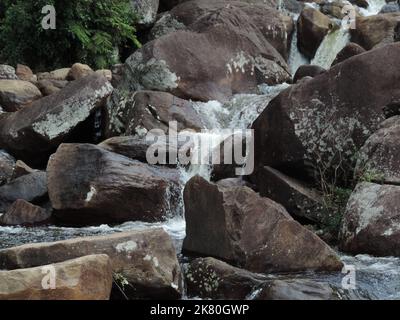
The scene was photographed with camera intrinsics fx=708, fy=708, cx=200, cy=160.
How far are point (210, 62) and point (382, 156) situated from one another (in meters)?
6.98

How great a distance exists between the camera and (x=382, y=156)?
9125 mm

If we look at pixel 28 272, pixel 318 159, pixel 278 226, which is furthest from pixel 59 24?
pixel 28 272

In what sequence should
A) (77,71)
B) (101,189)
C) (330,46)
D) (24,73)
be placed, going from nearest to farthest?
1. (101,189)
2. (77,71)
3. (24,73)
4. (330,46)

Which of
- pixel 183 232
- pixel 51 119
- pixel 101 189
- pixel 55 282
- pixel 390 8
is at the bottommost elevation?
pixel 183 232

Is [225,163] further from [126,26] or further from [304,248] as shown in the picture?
[126,26]

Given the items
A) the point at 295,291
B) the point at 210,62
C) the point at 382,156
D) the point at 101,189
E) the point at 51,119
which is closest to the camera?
the point at 295,291

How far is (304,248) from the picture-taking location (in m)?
7.50

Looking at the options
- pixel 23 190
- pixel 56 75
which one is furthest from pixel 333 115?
pixel 56 75

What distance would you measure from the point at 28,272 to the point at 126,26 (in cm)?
1393

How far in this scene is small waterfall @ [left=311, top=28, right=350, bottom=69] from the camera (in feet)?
61.7

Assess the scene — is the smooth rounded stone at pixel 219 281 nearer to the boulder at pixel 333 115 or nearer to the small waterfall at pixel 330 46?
the boulder at pixel 333 115

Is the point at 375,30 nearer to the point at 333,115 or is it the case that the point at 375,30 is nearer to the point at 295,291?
the point at 333,115

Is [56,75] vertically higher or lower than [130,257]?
lower

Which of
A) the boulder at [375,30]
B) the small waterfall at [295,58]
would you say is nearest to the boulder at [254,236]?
the boulder at [375,30]
